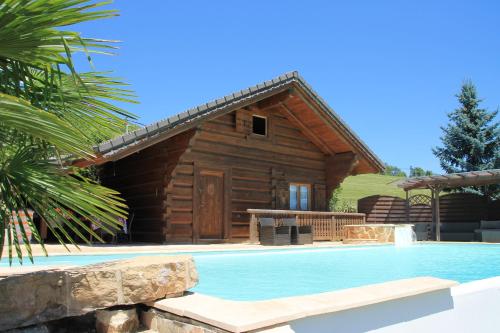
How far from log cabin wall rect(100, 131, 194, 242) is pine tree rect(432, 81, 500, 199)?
19.9 meters

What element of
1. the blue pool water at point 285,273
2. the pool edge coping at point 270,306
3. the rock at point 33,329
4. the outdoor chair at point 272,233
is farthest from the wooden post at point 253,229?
the rock at point 33,329

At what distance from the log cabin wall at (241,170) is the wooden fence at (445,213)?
5.07m

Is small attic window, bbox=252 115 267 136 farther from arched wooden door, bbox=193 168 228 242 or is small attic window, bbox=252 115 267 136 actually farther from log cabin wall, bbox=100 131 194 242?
log cabin wall, bbox=100 131 194 242

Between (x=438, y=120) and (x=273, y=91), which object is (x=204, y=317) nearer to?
(x=273, y=91)

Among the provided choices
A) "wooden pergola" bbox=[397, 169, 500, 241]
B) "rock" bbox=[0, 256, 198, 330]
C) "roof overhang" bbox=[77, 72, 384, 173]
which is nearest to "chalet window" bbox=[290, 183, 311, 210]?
"roof overhang" bbox=[77, 72, 384, 173]

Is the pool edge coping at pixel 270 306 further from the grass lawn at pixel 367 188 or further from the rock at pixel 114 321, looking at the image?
the grass lawn at pixel 367 188

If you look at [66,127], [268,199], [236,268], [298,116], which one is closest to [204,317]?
[66,127]

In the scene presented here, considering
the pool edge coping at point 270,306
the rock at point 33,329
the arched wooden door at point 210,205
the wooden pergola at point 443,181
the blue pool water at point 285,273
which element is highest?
the wooden pergola at point 443,181

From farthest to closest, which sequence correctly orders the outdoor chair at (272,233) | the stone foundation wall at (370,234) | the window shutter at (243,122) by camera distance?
the stone foundation wall at (370,234)
the window shutter at (243,122)
the outdoor chair at (272,233)

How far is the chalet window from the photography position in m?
17.4

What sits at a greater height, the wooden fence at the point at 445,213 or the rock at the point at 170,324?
the wooden fence at the point at 445,213

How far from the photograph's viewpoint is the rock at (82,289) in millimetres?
2982

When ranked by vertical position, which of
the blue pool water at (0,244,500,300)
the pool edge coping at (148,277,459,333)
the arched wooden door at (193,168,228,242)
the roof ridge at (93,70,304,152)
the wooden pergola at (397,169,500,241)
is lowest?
the blue pool water at (0,244,500,300)

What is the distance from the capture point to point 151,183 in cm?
1416
